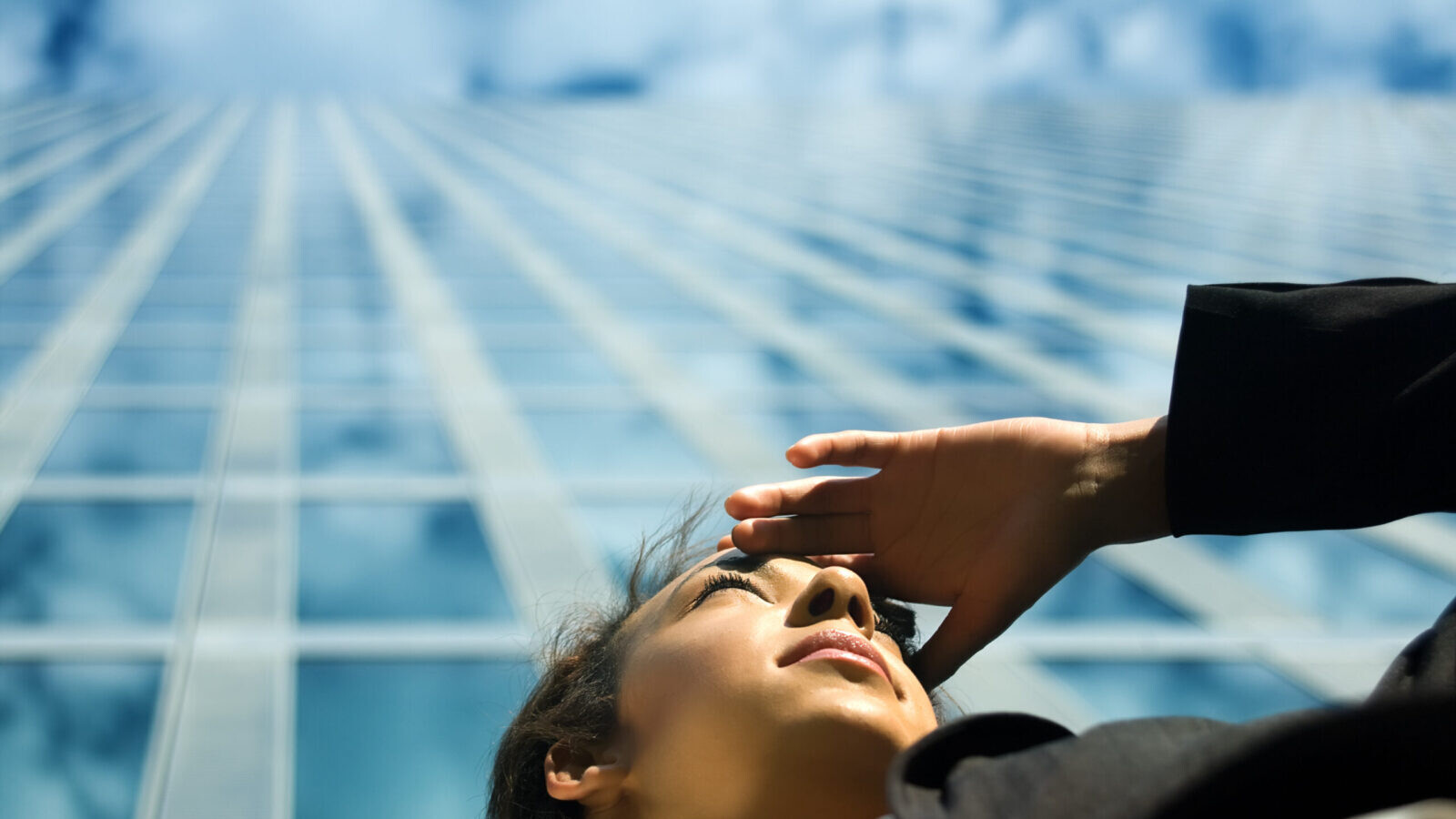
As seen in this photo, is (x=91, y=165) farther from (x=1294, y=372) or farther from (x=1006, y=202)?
(x=1294, y=372)

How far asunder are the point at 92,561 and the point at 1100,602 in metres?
4.48

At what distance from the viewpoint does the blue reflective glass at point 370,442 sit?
22.9ft

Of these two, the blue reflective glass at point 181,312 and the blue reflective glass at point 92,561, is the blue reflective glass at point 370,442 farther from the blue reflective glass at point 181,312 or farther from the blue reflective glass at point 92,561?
the blue reflective glass at point 181,312

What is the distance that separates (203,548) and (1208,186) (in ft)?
61.4

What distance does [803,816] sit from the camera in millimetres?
2176

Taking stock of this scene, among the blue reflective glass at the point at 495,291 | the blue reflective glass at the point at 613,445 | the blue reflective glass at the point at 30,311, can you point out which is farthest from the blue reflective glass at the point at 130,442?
the blue reflective glass at the point at 495,291

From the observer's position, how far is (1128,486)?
2568 mm

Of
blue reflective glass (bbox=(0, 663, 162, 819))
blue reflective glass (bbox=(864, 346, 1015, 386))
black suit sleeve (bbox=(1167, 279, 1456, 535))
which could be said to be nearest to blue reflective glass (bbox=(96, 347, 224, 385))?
blue reflective glass (bbox=(0, 663, 162, 819))

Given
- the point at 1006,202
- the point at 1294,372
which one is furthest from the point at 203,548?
the point at 1006,202

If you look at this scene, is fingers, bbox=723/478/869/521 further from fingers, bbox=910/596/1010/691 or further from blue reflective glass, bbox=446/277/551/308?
blue reflective glass, bbox=446/277/551/308

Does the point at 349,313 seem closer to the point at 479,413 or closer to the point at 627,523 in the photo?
the point at 479,413

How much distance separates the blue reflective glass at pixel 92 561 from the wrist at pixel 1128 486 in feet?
12.9

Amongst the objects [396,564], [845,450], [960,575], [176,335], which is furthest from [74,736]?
[176,335]

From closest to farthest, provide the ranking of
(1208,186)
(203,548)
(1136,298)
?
1. (203,548)
2. (1136,298)
3. (1208,186)
